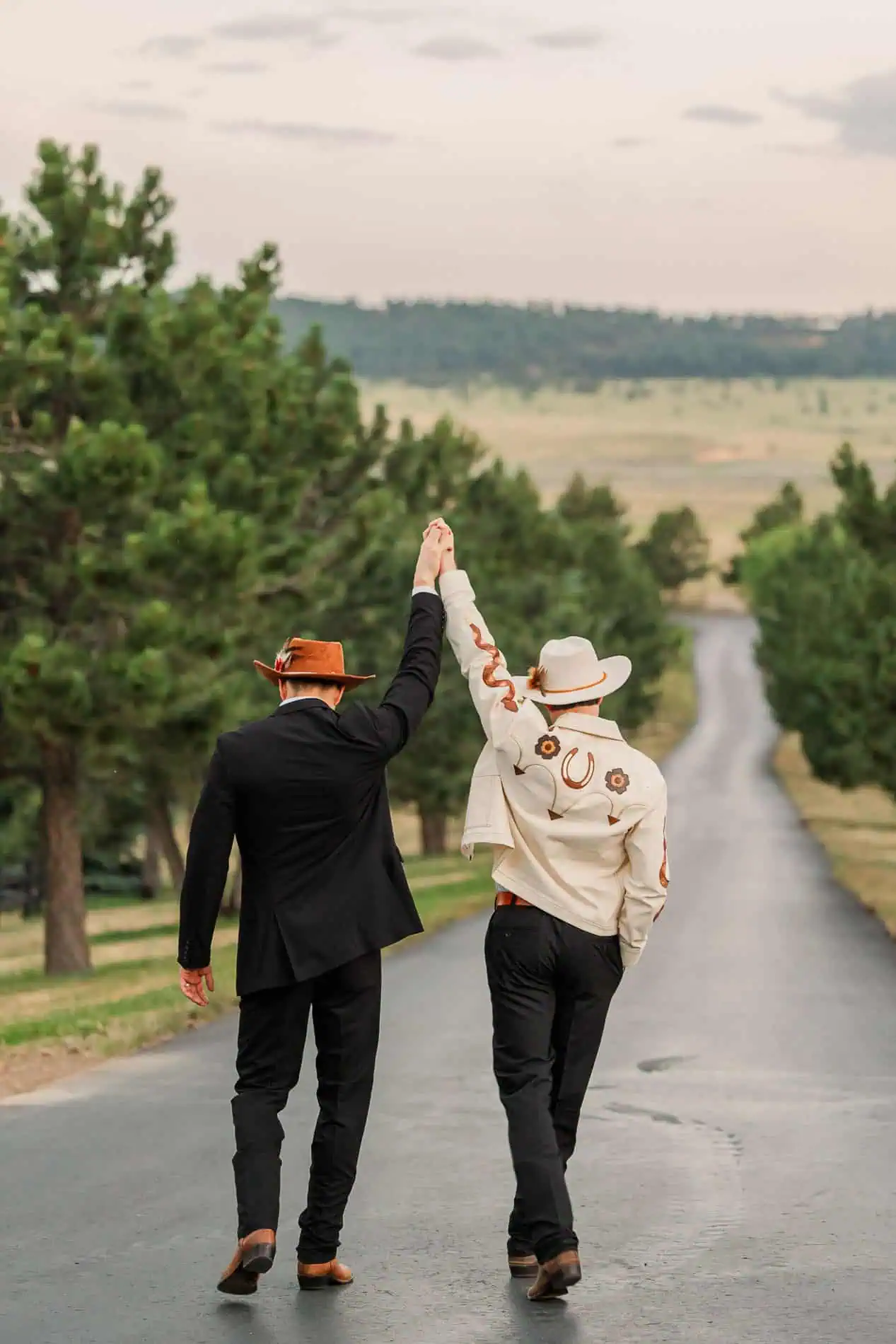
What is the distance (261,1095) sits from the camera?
22.6ft

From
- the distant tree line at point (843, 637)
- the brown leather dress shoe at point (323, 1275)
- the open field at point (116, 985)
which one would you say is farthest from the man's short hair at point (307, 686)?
the distant tree line at point (843, 637)

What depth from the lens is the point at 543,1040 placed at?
6879 mm

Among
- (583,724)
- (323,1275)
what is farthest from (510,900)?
(323,1275)

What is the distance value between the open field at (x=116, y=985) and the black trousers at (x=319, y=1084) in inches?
212

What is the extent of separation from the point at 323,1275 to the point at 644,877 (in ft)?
5.11

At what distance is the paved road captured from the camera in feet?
21.0

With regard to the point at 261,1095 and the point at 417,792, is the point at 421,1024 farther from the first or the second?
the point at 417,792

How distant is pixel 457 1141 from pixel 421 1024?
5413 millimetres

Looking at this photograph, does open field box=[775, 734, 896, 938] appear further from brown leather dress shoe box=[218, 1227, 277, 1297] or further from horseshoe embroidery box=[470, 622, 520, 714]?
brown leather dress shoe box=[218, 1227, 277, 1297]

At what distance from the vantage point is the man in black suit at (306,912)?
6.87 m

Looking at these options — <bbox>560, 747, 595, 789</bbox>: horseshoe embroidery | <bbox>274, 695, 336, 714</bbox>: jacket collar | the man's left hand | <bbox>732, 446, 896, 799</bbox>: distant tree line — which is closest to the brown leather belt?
<bbox>560, 747, 595, 789</bbox>: horseshoe embroidery

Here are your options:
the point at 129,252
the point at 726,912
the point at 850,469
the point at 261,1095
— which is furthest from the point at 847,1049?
the point at 850,469

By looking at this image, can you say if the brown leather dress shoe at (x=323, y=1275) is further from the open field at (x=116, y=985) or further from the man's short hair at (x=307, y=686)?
the open field at (x=116, y=985)

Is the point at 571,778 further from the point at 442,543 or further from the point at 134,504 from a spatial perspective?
the point at 134,504
